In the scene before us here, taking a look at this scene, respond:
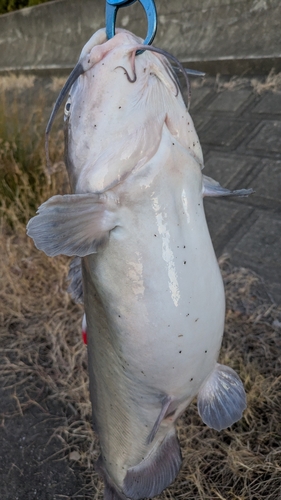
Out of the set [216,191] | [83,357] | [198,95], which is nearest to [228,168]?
[198,95]

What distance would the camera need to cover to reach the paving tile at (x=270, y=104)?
11.5 ft

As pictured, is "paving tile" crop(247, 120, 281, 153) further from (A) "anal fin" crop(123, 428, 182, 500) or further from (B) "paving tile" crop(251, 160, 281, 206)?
(A) "anal fin" crop(123, 428, 182, 500)

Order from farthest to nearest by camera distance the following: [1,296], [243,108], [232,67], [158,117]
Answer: [232,67], [243,108], [1,296], [158,117]

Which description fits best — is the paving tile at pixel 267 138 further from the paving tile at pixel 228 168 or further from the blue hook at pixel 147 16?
the blue hook at pixel 147 16

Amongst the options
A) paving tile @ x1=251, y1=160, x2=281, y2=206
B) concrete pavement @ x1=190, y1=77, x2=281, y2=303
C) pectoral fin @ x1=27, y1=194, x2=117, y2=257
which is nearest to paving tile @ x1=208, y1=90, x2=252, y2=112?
concrete pavement @ x1=190, y1=77, x2=281, y2=303

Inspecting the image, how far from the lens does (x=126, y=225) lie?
2.93ft

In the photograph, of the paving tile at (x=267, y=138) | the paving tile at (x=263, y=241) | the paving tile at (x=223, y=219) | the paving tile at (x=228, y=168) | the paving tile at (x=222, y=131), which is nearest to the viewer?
the paving tile at (x=263, y=241)

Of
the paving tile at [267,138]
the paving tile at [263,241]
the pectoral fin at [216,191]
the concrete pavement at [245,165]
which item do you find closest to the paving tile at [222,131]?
the concrete pavement at [245,165]

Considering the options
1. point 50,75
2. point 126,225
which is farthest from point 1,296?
point 50,75

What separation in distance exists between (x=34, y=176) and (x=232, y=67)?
2.40m

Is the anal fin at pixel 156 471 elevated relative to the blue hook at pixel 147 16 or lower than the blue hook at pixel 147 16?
lower

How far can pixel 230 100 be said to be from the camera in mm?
3863

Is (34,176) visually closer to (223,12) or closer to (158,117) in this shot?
(158,117)

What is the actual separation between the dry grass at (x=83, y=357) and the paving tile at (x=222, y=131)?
4.08ft
